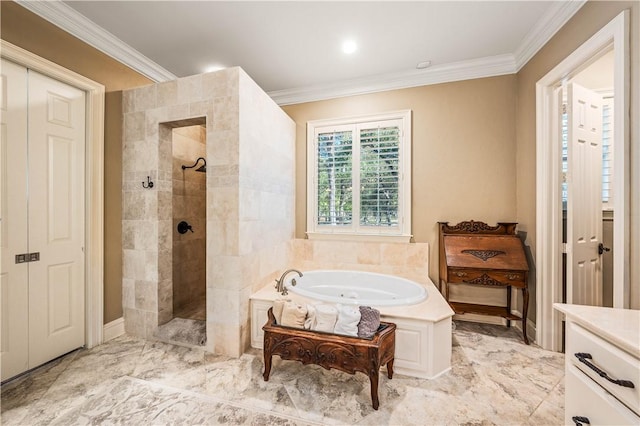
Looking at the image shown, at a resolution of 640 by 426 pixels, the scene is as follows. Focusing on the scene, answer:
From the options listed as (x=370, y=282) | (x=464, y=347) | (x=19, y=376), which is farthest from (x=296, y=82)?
(x=19, y=376)

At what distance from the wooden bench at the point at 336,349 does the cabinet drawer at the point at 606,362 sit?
3.04ft

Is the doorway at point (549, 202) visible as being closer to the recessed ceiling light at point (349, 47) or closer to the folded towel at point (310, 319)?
the recessed ceiling light at point (349, 47)

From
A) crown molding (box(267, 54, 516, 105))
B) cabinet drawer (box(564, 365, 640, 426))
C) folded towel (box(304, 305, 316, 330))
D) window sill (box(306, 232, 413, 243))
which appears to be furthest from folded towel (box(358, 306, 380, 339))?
crown molding (box(267, 54, 516, 105))

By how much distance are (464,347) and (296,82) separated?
134 inches

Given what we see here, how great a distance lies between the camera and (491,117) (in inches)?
106

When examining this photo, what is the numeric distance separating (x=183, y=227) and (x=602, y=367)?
11.5 feet

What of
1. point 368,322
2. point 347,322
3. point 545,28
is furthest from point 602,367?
point 545,28

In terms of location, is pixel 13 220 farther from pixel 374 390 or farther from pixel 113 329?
pixel 374 390

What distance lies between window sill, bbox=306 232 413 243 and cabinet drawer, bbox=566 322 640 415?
1.82 metres

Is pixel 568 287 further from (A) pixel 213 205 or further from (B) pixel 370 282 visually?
(A) pixel 213 205

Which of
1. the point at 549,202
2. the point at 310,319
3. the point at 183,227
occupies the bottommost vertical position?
the point at 310,319

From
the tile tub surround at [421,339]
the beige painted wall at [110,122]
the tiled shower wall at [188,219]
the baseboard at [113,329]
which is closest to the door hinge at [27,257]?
the beige painted wall at [110,122]

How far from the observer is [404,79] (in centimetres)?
289

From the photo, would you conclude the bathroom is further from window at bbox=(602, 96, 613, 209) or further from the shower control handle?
window at bbox=(602, 96, 613, 209)
